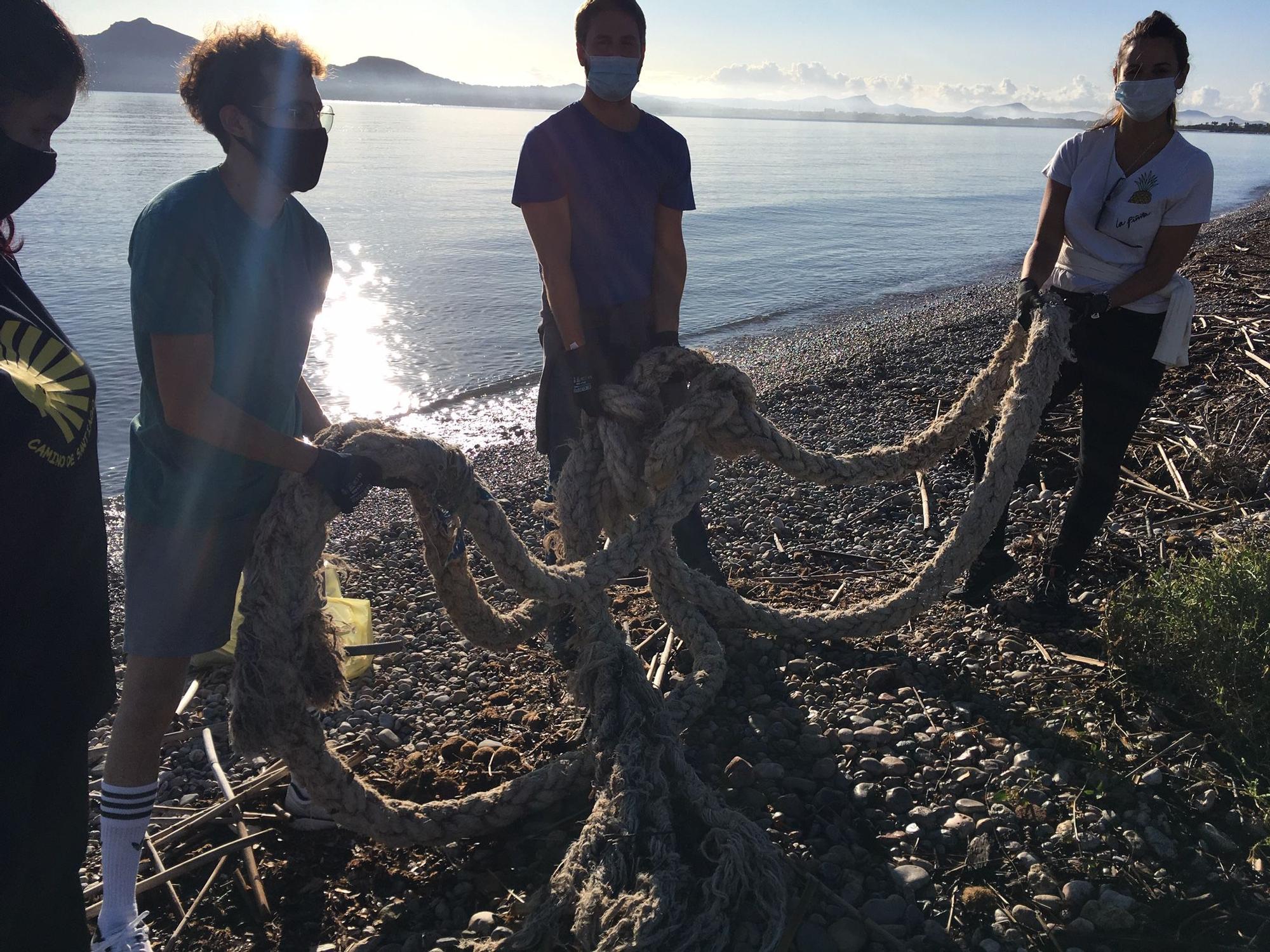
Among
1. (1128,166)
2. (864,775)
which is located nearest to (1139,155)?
(1128,166)

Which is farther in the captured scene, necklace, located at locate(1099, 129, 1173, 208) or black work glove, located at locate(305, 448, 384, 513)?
necklace, located at locate(1099, 129, 1173, 208)

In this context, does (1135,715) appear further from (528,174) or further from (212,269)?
(212,269)

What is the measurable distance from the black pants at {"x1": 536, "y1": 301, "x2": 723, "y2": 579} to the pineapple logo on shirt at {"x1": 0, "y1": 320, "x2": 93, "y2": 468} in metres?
1.78

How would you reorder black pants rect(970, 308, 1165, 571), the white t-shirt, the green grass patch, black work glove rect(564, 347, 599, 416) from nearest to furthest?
the green grass patch, black work glove rect(564, 347, 599, 416), the white t-shirt, black pants rect(970, 308, 1165, 571)

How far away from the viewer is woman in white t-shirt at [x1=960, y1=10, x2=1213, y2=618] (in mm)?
3457

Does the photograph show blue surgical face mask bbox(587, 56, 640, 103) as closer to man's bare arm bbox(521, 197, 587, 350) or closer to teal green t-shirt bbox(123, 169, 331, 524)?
man's bare arm bbox(521, 197, 587, 350)

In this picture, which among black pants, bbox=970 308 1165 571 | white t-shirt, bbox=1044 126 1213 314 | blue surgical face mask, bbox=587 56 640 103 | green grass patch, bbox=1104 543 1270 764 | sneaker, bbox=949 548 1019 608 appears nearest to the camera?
green grass patch, bbox=1104 543 1270 764

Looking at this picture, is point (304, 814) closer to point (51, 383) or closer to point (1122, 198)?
point (51, 383)

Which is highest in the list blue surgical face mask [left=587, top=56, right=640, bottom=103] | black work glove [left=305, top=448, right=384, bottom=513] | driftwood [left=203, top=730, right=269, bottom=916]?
blue surgical face mask [left=587, top=56, right=640, bottom=103]

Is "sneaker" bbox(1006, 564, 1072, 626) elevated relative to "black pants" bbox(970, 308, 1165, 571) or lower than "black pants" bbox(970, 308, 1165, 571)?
lower

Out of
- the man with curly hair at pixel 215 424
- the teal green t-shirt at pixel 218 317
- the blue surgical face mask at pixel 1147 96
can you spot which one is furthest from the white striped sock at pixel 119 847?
the blue surgical face mask at pixel 1147 96

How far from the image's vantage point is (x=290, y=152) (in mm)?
2312

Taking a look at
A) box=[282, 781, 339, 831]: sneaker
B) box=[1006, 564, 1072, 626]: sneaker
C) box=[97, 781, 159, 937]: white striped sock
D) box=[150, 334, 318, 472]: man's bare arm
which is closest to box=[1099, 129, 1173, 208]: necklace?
box=[1006, 564, 1072, 626]: sneaker

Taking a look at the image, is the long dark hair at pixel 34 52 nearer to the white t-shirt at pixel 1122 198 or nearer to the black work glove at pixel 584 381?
the black work glove at pixel 584 381
